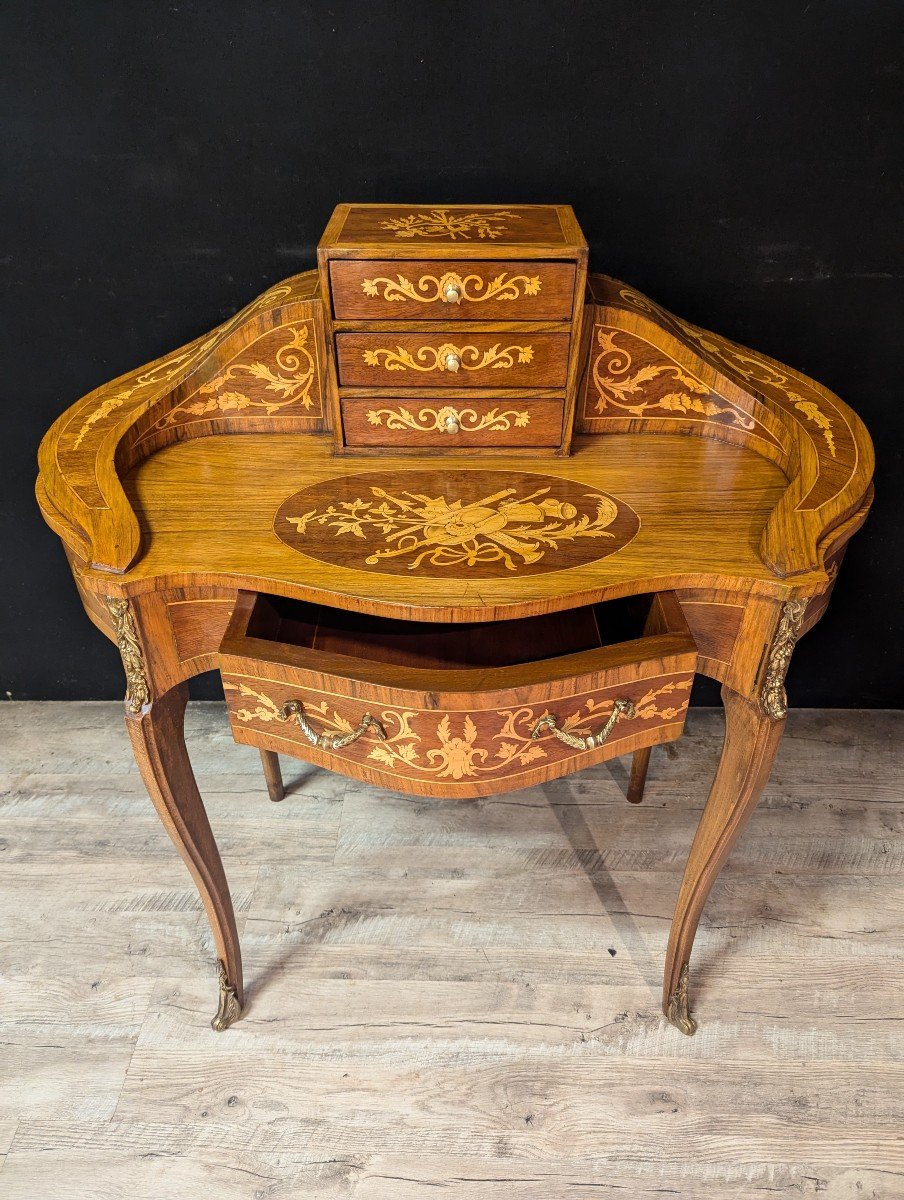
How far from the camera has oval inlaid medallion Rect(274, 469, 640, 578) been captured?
0.96 m

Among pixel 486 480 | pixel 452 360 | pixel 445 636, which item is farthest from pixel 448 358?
pixel 445 636

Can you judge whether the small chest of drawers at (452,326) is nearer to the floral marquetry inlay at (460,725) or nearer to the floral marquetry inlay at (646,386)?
the floral marquetry inlay at (646,386)

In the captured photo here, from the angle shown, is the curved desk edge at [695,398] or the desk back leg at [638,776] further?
the desk back leg at [638,776]

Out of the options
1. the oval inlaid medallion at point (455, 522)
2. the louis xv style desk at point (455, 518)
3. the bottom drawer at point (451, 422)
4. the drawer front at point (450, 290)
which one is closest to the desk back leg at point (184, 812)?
the louis xv style desk at point (455, 518)

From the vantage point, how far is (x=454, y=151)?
132 cm

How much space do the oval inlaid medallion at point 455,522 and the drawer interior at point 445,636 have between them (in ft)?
0.62

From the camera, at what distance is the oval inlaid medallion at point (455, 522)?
37.7 inches

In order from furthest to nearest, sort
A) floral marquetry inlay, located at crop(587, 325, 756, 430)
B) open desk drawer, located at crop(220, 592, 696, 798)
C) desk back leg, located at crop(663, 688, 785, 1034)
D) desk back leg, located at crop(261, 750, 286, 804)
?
desk back leg, located at crop(261, 750, 286, 804) → floral marquetry inlay, located at crop(587, 325, 756, 430) → desk back leg, located at crop(663, 688, 785, 1034) → open desk drawer, located at crop(220, 592, 696, 798)

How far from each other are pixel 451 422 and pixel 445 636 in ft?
1.06

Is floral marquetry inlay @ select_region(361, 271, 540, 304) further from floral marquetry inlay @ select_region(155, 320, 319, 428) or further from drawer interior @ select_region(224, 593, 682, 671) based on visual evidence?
drawer interior @ select_region(224, 593, 682, 671)

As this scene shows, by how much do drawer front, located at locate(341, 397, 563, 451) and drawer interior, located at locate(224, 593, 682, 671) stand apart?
0.81 ft

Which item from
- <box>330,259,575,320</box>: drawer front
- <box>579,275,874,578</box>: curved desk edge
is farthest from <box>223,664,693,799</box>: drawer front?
<box>330,259,575,320</box>: drawer front

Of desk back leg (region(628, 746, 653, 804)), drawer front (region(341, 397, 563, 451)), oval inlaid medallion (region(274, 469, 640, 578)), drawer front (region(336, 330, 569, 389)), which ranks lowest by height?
desk back leg (region(628, 746, 653, 804))

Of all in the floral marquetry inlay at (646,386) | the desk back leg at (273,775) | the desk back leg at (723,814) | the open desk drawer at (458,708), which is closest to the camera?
the open desk drawer at (458,708)
